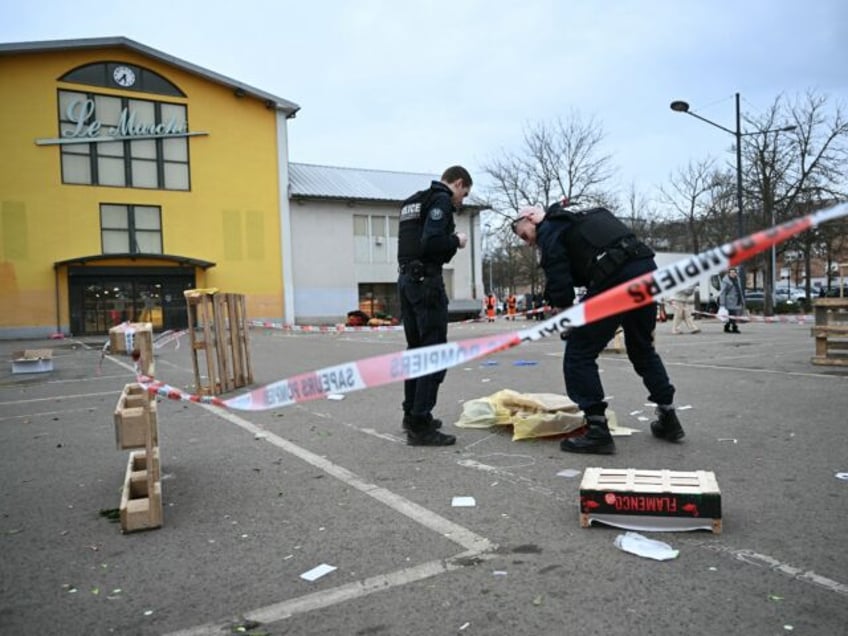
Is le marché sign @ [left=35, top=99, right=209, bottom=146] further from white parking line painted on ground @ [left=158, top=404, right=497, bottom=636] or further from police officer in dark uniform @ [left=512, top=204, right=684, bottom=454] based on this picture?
white parking line painted on ground @ [left=158, top=404, right=497, bottom=636]

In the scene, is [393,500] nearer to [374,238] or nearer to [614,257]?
[614,257]

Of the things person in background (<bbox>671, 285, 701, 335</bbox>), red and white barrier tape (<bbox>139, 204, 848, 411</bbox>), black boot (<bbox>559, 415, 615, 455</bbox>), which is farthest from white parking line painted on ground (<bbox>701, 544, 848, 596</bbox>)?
person in background (<bbox>671, 285, 701, 335</bbox>)

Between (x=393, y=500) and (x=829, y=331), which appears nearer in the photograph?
(x=393, y=500)

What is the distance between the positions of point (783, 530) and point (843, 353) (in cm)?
732

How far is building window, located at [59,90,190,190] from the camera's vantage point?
86.2 ft

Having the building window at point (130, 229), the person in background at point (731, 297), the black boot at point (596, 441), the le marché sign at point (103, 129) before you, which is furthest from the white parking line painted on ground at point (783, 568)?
the le marché sign at point (103, 129)

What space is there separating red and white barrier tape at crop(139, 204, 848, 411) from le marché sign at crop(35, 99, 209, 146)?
2755cm

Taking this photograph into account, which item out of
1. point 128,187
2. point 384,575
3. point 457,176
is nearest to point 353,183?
point 128,187

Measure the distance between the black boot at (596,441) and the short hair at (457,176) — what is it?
207 cm

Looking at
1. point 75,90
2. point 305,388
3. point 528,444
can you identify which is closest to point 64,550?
point 305,388

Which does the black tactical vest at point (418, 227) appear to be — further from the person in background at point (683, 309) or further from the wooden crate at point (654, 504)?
the person in background at point (683, 309)

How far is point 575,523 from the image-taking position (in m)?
3.16

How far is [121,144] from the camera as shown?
27.2 m

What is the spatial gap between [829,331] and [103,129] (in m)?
27.7
